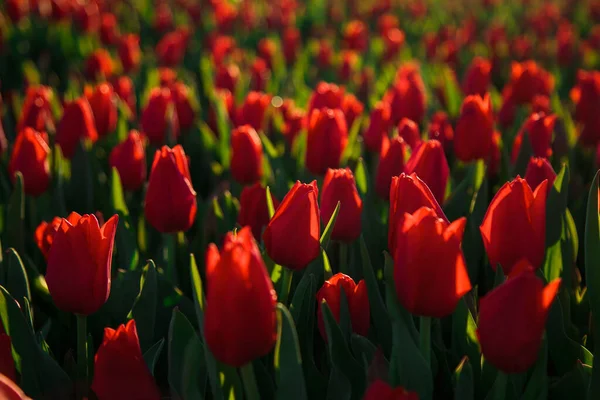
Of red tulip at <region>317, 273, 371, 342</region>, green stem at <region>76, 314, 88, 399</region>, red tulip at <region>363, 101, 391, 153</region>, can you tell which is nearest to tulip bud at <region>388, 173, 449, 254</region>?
red tulip at <region>317, 273, 371, 342</region>

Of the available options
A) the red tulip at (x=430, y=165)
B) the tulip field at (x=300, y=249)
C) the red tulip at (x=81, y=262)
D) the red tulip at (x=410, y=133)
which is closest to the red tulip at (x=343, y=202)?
the tulip field at (x=300, y=249)

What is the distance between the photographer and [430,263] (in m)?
1.14

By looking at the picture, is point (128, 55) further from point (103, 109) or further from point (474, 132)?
point (474, 132)

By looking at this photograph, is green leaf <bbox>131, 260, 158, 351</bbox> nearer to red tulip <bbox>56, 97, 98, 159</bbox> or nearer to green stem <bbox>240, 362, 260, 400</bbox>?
green stem <bbox>240, 362, 260, 400</bbox>

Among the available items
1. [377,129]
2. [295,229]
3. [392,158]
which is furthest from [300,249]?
[377,129]

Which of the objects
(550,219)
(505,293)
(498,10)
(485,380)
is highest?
(505,293)

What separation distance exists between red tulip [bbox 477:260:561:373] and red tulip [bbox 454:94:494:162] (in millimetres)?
998

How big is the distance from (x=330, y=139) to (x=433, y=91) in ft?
5.86

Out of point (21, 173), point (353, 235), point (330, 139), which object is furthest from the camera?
point (330, 139)

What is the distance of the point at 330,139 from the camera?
2.08m

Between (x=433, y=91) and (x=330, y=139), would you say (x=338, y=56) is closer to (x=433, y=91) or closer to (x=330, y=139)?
(x=433, y=91)

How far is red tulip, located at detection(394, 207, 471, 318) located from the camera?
44.2 inches

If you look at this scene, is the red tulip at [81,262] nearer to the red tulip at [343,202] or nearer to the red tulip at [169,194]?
the red tulip at [169,194]

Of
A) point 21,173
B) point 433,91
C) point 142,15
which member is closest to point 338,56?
point 433,91
